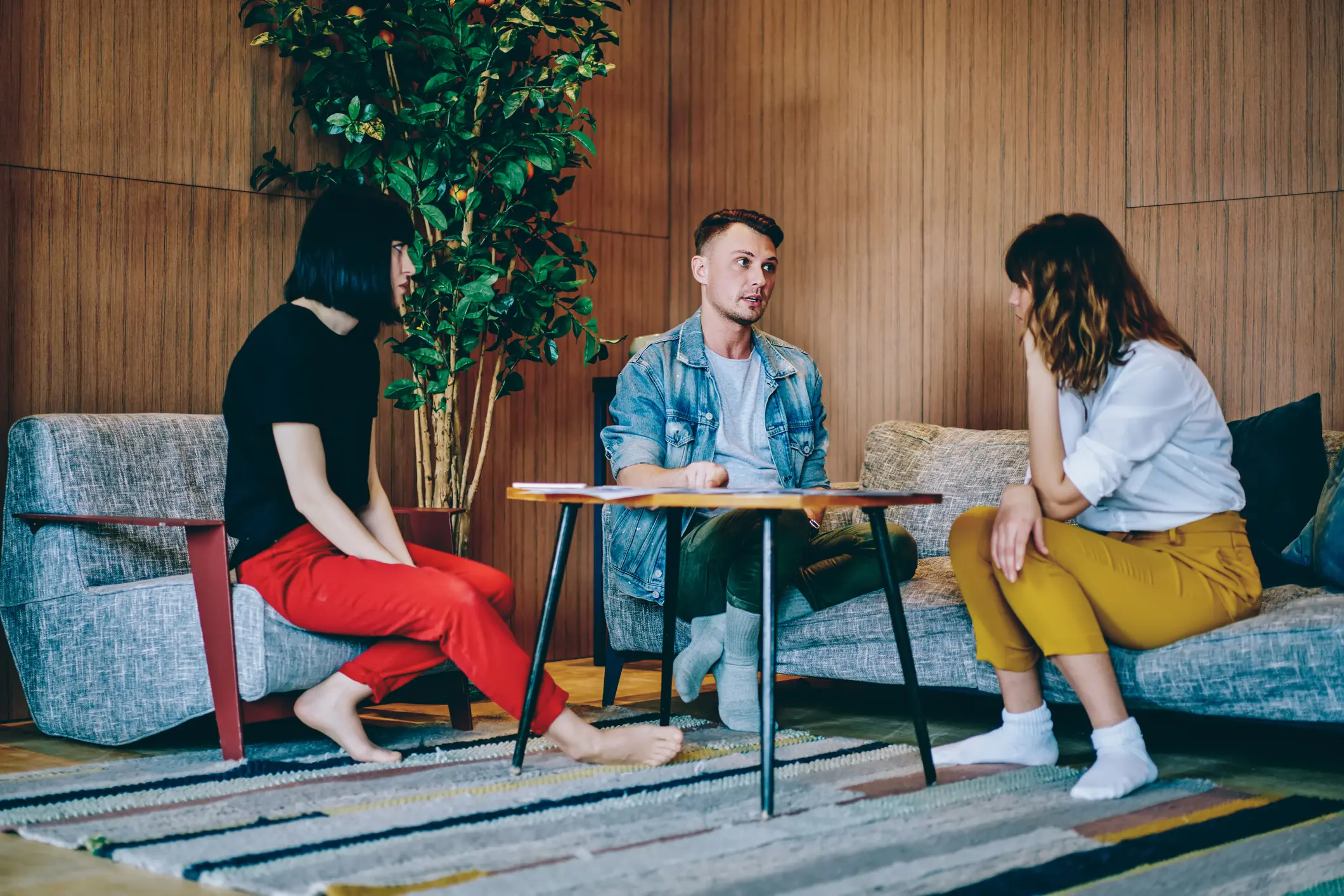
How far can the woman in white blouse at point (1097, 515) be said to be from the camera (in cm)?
215

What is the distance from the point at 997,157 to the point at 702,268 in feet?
4.17

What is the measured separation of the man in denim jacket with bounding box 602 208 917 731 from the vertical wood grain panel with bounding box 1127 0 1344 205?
3.91ft

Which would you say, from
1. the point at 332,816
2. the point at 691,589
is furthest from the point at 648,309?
the point at 332,816

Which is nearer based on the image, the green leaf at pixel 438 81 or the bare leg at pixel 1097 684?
the bare leg at pixel 1097 684

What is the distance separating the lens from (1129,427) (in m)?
2.17

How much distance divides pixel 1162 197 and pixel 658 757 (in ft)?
6.92

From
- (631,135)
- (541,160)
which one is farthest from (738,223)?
(631,135)

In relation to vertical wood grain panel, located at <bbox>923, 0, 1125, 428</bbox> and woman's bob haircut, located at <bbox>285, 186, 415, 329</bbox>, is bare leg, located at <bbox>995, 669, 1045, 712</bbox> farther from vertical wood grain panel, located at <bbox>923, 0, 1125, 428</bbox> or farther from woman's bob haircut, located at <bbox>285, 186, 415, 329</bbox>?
vertical wood grain panel, located at <bbox>923, 0, 1125, 428</bbox>

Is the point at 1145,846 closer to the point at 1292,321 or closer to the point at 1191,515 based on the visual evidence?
the point at 1191,515

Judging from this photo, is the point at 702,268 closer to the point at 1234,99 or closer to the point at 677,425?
the point at 677,425

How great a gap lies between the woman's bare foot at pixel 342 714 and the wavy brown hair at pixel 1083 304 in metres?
1.42

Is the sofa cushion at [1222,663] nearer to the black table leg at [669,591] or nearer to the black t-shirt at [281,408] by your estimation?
the black table leg at [669,591]

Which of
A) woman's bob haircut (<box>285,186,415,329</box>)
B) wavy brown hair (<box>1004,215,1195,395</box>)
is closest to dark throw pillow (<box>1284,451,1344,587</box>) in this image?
wavy brown hair (<box>1004,215,1195,395</box>)

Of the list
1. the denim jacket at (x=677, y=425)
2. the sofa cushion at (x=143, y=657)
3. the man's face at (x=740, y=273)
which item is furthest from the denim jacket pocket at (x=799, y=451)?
the sofa cushion at (x=143, y=657)
